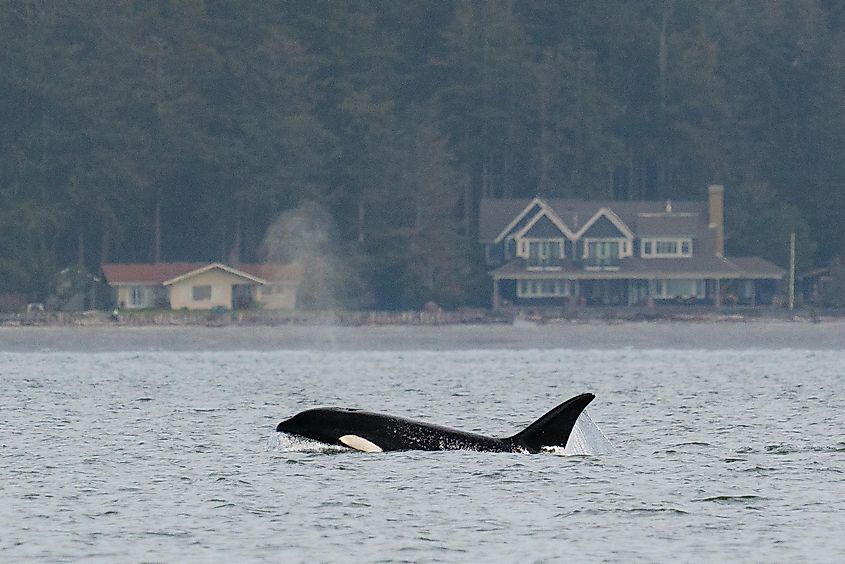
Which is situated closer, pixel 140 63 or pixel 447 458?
pixel 447 458

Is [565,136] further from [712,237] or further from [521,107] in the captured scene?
[712,237]

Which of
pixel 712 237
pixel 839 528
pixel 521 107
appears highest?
pixel 521 107

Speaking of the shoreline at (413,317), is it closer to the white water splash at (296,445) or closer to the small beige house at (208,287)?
the small beige house at (208,287)

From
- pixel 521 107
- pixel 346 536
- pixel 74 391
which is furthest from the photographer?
pixel 521 107

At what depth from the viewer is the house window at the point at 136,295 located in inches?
5335

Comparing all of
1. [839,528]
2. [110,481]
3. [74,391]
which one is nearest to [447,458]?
[110,481]

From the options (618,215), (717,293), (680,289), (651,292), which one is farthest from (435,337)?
(618,215)

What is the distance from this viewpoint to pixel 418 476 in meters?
33.2

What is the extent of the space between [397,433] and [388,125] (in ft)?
388

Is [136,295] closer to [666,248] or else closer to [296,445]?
[666,248]

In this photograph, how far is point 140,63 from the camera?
508 ft

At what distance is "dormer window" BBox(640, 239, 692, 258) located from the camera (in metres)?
148

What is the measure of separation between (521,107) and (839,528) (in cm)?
13901

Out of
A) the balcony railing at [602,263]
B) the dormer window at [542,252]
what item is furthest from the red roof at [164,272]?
the balcony railing at [602,263]
